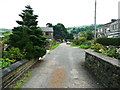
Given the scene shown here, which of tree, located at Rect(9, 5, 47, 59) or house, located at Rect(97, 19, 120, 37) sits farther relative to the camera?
house, located at Rect(97, 19, 120, 37)

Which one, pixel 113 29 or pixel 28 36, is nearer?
pixel 28 36

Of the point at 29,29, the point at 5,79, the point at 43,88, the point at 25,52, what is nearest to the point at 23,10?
the point at 29,29

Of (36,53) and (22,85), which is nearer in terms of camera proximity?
(22,85)

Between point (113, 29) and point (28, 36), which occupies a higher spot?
point (113, 29)

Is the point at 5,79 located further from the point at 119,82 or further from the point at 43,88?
the point at 119,82

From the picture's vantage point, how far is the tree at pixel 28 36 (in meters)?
6.68

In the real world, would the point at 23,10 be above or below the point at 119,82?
above

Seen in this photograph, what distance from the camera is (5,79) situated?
3.37m

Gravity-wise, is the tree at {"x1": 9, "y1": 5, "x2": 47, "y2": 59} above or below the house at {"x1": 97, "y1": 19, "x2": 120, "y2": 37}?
below

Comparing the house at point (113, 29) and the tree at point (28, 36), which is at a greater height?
the house at point (113, 29)

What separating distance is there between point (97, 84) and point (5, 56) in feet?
16.5

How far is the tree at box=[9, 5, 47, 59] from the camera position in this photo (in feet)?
21.9

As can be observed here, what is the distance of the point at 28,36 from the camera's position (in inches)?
276

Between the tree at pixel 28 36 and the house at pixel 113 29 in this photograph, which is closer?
the tree at pixel 28 36
